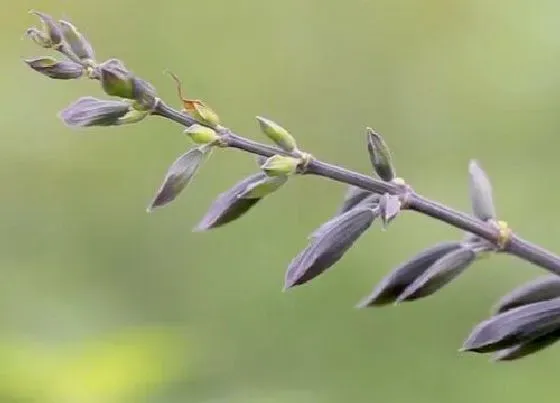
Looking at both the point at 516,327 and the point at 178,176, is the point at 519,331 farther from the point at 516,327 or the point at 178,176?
the point at 178,176

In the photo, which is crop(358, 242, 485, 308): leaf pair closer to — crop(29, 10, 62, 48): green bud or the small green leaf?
the small green leaf

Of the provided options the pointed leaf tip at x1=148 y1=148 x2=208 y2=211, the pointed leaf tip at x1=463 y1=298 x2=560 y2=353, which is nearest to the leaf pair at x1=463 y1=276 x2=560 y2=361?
the pointed leaf tip at x1=463 y1=298 x2=560 y2=353

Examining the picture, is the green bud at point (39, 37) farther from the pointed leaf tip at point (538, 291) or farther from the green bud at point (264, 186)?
the pointed leaf tip at point (538, 291)

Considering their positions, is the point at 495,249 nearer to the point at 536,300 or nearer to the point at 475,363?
the point at 536,300

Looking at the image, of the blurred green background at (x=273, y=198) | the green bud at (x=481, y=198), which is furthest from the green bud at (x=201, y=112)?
the blurred green background at (x=273, y=198)

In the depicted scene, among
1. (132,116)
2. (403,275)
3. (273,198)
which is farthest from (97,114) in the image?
(273,198)

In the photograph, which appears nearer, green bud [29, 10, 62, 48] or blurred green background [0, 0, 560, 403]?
green bud [29, 10, 62, 48]

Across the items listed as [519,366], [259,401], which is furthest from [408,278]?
[519,366]
